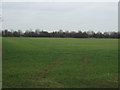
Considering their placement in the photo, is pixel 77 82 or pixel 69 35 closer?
pixel 77 82

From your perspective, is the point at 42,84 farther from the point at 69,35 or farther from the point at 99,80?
the point at 69,35

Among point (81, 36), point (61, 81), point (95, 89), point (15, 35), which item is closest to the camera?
point (95, 89)

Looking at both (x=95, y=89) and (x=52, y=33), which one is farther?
Answer: (x=52, y=33)

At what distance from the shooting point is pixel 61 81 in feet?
29.8

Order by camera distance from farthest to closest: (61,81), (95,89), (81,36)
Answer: (81,36) < (61,81) < (95,89)

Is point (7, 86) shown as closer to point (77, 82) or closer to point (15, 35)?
point (77, 82)

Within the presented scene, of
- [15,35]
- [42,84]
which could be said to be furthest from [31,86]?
[15,35]

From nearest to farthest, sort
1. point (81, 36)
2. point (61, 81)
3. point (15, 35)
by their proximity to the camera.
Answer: point (61, 81), point (15, 35), point (81, 36)

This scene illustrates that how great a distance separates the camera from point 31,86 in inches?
320

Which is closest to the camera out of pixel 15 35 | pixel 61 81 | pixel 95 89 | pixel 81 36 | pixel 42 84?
pixel 95 89

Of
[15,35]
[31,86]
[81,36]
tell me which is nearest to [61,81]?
[31,86]

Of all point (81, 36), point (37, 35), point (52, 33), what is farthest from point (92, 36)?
point (37, 35)

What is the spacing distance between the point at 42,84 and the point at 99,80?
2696mm

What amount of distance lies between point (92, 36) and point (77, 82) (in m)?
122
